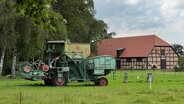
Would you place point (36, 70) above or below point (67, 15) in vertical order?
below

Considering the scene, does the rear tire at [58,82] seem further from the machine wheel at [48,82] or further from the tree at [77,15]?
the tree at [77,15]

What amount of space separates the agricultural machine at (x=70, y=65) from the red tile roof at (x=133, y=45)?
55.9 m

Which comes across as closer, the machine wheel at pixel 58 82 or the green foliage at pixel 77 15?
the machine wheel at pixel 58 82

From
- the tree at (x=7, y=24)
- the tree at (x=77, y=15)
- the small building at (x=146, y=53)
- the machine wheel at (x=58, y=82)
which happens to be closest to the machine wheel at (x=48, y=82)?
the machine wheel at (x=58, y=82)

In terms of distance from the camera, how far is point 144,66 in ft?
292

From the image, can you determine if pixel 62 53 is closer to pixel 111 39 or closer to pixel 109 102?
pixel 109 102

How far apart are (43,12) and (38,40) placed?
2921 centimetres

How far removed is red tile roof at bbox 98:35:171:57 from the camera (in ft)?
309

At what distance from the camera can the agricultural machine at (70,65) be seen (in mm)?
31180

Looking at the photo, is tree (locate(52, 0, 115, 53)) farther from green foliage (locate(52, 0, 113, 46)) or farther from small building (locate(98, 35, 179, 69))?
small building (locate(98, 35, 179, 69))

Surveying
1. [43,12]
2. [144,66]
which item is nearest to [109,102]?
[43,12]

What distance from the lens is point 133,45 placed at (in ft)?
330

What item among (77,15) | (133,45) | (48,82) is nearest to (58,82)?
(48,82)

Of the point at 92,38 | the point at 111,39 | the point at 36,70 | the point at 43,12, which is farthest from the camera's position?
the point at 111,39
